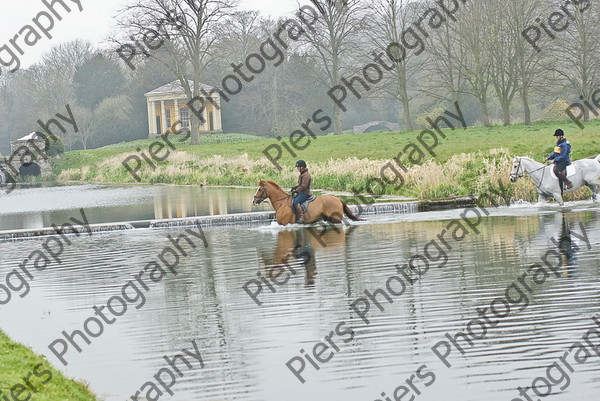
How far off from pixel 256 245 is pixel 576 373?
12533 mm

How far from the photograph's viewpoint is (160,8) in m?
63.2

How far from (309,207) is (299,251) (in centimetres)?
456

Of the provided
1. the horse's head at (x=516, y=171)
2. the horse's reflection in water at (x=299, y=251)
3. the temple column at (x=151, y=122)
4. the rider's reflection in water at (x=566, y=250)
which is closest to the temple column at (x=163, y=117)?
the temple column at (x=151, y=122)

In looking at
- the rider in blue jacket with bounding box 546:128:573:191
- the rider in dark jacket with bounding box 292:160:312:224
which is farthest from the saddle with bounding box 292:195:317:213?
the rider in blue jacket with bounding box 546:128:573:191

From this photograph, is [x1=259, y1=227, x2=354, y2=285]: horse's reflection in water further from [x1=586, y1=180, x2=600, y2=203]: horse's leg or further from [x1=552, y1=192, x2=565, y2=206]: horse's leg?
[x1=586, y1=180, x2=600, y2=203]: horse's leg

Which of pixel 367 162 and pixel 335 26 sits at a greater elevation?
pixel 335 26

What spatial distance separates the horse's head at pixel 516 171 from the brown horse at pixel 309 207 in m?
5.11

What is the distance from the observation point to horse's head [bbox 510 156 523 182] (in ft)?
83.9

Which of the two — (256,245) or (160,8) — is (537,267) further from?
(160,8)

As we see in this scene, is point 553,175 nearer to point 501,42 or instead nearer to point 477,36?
point 501,42

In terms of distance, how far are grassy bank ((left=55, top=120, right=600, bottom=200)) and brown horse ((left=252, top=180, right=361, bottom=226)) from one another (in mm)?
5821


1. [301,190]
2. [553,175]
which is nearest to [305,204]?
[301,190]

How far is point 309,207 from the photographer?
23391mm

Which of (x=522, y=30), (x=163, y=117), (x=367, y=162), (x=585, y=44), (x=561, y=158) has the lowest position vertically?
(x=561, y=158)
